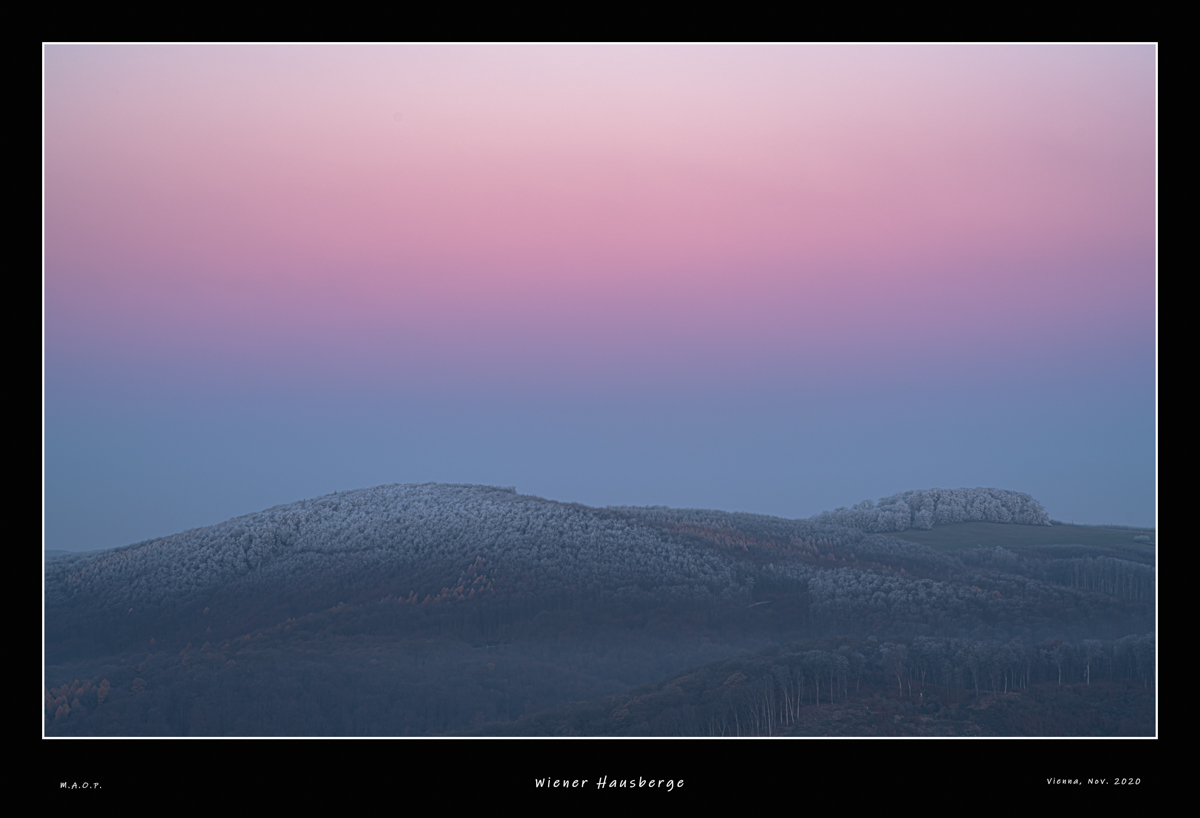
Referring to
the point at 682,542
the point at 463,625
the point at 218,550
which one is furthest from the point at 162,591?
the point at 682,542

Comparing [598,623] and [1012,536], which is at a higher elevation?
[1012,536]

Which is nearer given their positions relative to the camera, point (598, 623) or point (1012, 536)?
point (598, 623)

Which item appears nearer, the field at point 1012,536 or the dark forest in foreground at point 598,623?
the dark forest in foreground at point 598,623

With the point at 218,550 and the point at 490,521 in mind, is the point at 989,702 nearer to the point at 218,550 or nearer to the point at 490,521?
the point at 490,521

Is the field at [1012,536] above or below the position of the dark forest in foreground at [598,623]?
above
